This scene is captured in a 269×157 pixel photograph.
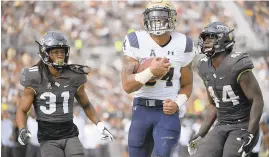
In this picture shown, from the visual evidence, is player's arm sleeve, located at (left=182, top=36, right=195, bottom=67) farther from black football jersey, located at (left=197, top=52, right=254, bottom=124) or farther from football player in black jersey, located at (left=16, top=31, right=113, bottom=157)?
football player in black jersey, located at (left=16, top=31, right=113, bottom=157)

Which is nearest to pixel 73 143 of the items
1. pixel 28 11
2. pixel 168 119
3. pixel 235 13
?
pixel 168 119

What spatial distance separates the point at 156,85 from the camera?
6203 millimetres

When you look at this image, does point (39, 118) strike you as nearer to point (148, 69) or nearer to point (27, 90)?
point (27, 90)

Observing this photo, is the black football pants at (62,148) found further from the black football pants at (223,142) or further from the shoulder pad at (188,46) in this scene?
the shoulder pad at (188,46)

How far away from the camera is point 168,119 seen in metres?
6.17

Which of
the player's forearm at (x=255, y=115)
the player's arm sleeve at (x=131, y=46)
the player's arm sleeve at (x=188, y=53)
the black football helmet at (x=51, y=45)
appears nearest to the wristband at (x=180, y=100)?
the player's arm sleeve at (x=188, y=53)

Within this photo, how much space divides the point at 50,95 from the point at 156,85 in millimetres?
996

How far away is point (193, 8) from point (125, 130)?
3.41 metres

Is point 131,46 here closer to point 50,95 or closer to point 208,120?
point 50,95

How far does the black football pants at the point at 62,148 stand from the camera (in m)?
6.08

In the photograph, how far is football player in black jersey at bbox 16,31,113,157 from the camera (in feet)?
20.4

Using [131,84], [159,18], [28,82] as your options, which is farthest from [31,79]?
[159,18]

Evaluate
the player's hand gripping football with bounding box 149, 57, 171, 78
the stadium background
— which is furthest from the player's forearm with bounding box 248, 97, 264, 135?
the stadium background

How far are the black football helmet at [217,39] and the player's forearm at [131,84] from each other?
0.76 metres
